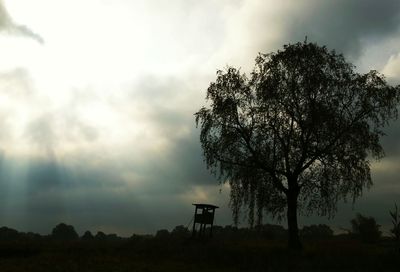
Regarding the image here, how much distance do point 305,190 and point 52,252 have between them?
739 inches

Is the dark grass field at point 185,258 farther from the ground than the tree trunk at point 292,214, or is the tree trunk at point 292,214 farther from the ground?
the tree trunk at point 292,214

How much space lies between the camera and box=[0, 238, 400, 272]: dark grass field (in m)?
25.7

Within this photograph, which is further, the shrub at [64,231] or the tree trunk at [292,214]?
the shrub at [64,231]

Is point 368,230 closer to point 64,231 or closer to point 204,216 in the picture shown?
point 204,216

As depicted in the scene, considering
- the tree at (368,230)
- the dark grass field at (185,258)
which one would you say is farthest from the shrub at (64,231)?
the dark grass field at (185,258)

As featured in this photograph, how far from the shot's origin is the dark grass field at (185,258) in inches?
1010

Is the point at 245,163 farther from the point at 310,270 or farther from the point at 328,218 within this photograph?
the point at 310,270

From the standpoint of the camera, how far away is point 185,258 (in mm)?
30375

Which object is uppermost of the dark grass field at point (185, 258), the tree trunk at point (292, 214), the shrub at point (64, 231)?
the shrub at point (64, 231)

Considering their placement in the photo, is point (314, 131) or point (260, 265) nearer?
point (260, 265)

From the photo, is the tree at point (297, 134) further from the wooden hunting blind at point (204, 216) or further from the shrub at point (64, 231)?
the shrub at point (64, 231)

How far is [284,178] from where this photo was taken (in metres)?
37.3

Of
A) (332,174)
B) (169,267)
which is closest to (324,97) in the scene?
(332,174)

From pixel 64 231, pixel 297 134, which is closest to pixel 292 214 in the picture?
pixel 297 134
